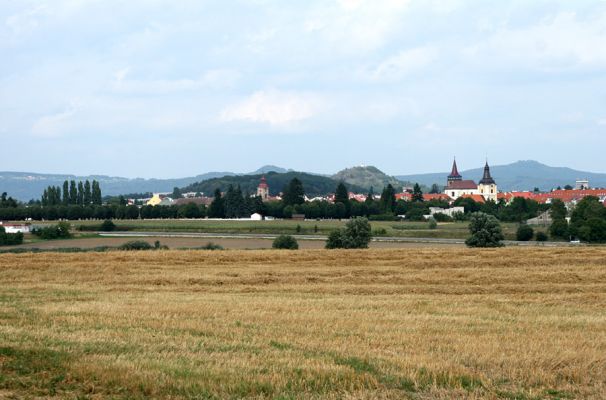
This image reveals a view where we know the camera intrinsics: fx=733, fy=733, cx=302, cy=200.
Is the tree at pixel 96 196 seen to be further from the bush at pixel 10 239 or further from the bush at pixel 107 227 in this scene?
the bush at pixel 10 239

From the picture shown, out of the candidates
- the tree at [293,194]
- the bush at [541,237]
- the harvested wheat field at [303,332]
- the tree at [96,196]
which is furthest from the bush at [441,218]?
the harvested wheat field at [303,332]

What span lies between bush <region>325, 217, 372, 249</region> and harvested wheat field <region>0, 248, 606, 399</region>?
97.3ft

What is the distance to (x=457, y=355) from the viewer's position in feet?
44.5

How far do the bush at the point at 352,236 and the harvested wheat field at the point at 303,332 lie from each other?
1168 inches

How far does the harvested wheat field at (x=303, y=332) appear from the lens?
36.8ft

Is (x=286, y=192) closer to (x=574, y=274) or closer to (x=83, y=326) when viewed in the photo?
(x=574, y=274)

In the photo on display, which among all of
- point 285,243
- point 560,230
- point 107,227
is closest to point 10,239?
point 107,227

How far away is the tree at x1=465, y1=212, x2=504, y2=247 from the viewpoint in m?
62.0

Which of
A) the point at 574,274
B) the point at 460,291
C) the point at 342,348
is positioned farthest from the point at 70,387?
the point at 574,274

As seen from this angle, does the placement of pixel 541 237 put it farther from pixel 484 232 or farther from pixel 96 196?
pixel 96 196

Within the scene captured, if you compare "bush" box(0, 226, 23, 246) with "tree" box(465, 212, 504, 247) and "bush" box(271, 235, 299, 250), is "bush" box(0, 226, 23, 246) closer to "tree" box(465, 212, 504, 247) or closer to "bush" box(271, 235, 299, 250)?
"bush" box(271, 235, 299, 250)

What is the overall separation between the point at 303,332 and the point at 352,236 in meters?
47.9

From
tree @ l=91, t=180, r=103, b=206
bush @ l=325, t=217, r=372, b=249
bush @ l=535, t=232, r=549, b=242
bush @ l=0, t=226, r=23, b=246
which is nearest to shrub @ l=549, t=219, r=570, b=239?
bush @ l=535, t=232, r=549, b=242

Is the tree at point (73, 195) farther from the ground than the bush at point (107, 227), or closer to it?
farther from the ground
